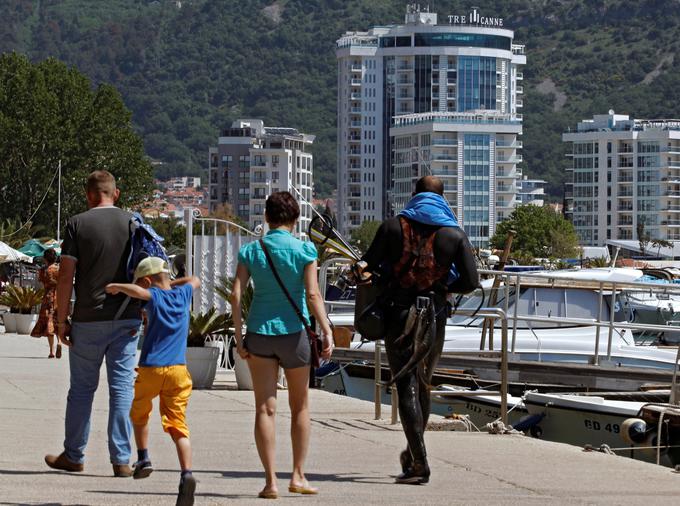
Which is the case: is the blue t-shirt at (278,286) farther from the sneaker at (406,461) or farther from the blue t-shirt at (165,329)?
the sneaker at (406,461)

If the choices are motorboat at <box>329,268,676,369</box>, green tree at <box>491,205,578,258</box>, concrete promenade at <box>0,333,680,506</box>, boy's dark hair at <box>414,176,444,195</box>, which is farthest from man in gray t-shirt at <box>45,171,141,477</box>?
green tree at <box>491,205,578,258</box>

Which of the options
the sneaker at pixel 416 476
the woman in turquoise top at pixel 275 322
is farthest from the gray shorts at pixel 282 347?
the sneaker at pixel 416 476

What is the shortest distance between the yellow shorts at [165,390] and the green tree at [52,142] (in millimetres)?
84344

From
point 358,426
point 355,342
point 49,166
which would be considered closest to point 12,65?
point 49,166

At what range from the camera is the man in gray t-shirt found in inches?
380

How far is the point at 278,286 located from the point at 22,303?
26095 mm

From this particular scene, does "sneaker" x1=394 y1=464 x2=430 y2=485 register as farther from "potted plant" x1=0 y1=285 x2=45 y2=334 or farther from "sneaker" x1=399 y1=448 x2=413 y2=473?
"potted plant" x1=0 y1=285 x2=45 y2=334

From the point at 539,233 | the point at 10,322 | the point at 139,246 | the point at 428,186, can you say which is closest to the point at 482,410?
the point at 428,186

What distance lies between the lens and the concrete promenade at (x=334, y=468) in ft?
29.8

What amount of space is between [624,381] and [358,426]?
5622mm

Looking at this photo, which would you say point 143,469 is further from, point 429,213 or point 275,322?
point 429,213

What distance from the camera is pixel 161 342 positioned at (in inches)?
366

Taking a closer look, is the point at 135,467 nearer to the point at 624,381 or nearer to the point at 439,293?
the point at 439,293

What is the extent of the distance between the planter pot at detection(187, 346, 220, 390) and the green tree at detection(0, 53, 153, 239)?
251ft
